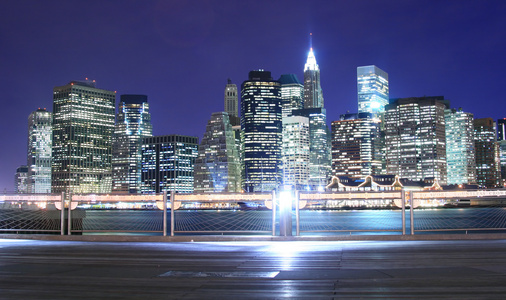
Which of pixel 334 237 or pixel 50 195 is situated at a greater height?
pixel 50 195

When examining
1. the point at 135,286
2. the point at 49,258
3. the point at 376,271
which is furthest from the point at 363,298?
the point at 49,258

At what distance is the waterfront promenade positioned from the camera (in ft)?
28.3

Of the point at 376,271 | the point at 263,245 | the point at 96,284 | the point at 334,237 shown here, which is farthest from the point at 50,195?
the point at 376,271

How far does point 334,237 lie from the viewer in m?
18.8

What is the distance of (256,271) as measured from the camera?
11078 mm

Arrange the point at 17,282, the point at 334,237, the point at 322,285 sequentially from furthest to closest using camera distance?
1. the point at 334,237
2. the point at 17,282
3. the point at 322,285

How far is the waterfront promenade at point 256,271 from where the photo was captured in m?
8.64

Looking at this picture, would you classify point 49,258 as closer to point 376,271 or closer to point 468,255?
point 376,271

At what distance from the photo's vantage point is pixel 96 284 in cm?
961

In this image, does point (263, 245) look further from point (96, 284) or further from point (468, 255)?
point (96, 284)

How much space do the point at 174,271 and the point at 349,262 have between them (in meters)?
4.08

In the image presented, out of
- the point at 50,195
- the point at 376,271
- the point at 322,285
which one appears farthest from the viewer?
the point at 50,195

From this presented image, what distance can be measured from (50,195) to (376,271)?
16190 mm

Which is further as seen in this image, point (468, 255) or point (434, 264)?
point (468, 255)
